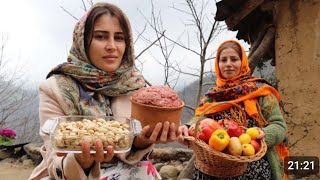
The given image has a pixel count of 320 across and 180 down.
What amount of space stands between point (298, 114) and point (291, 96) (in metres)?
0.23

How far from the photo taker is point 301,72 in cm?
415

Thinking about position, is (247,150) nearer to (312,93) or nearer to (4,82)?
(312,93)

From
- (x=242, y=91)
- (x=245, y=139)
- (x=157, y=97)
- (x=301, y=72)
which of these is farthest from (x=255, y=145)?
(x=301, y=72)

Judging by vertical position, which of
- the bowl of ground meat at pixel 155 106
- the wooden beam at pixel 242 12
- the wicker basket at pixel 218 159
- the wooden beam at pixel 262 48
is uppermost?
the wooden beam at pixel 242 12

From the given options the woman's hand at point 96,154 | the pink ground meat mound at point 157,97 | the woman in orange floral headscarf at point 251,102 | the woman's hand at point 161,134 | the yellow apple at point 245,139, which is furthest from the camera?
the woman in orange floral headscarf at point 251,102

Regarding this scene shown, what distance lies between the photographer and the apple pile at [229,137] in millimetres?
2307

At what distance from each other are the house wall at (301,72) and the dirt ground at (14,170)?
491cm

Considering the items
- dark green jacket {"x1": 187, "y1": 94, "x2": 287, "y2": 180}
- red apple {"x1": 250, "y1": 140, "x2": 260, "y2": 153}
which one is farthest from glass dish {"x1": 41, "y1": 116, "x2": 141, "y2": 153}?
dark green jacket {"x1": 187, "y1": 94, "x2": 287, "y2": 180}

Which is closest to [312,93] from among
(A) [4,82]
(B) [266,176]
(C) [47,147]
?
(B) [266,176]

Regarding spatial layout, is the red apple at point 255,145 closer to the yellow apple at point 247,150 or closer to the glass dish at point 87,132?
the yellow apple at point 247,150

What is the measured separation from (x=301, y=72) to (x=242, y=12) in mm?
1204

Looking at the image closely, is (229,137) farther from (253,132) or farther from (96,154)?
(96,154)

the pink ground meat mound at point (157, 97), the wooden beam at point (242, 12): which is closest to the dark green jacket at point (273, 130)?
the pink ground meat mound at point (157, 97)

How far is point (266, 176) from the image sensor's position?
2.56 meters
